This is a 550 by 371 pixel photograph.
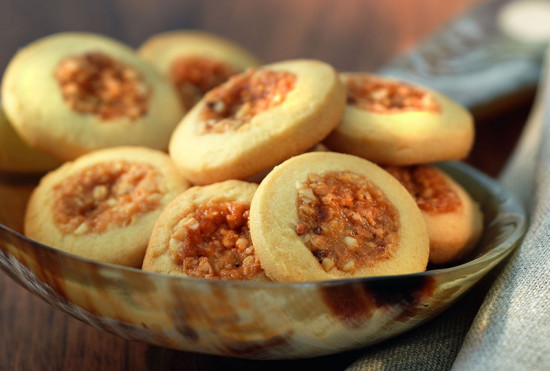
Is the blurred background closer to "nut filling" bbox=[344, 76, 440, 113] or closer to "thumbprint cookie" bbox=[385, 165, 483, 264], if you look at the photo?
"nut filling" bbox=[344, 76, 440, 113]

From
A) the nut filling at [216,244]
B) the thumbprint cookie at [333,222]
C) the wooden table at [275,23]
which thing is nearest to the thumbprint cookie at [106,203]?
the nut filling at [216,244]

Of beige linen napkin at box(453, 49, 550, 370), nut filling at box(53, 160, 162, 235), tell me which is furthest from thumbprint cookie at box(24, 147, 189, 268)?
beige linen napkin at box(453, 49, 550, 370)

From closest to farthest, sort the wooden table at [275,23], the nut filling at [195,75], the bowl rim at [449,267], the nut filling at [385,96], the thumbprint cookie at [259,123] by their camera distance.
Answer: the bowl rim at [449,267] → the thumbprint cookie at [259,123] → the nut filling at [385,96] → the nut filling at [195,75] → the wooden table at [275,23]

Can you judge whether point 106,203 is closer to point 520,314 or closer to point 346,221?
point 346,221

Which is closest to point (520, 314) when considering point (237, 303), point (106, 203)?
point (237, 303)

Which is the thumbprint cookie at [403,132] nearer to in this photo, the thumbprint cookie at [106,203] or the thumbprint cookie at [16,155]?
the thumbprint cookie at [106,203]

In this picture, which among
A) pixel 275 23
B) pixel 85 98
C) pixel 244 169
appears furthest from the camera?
pixel 275 23

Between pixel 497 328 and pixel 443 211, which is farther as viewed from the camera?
pixel 443 211
